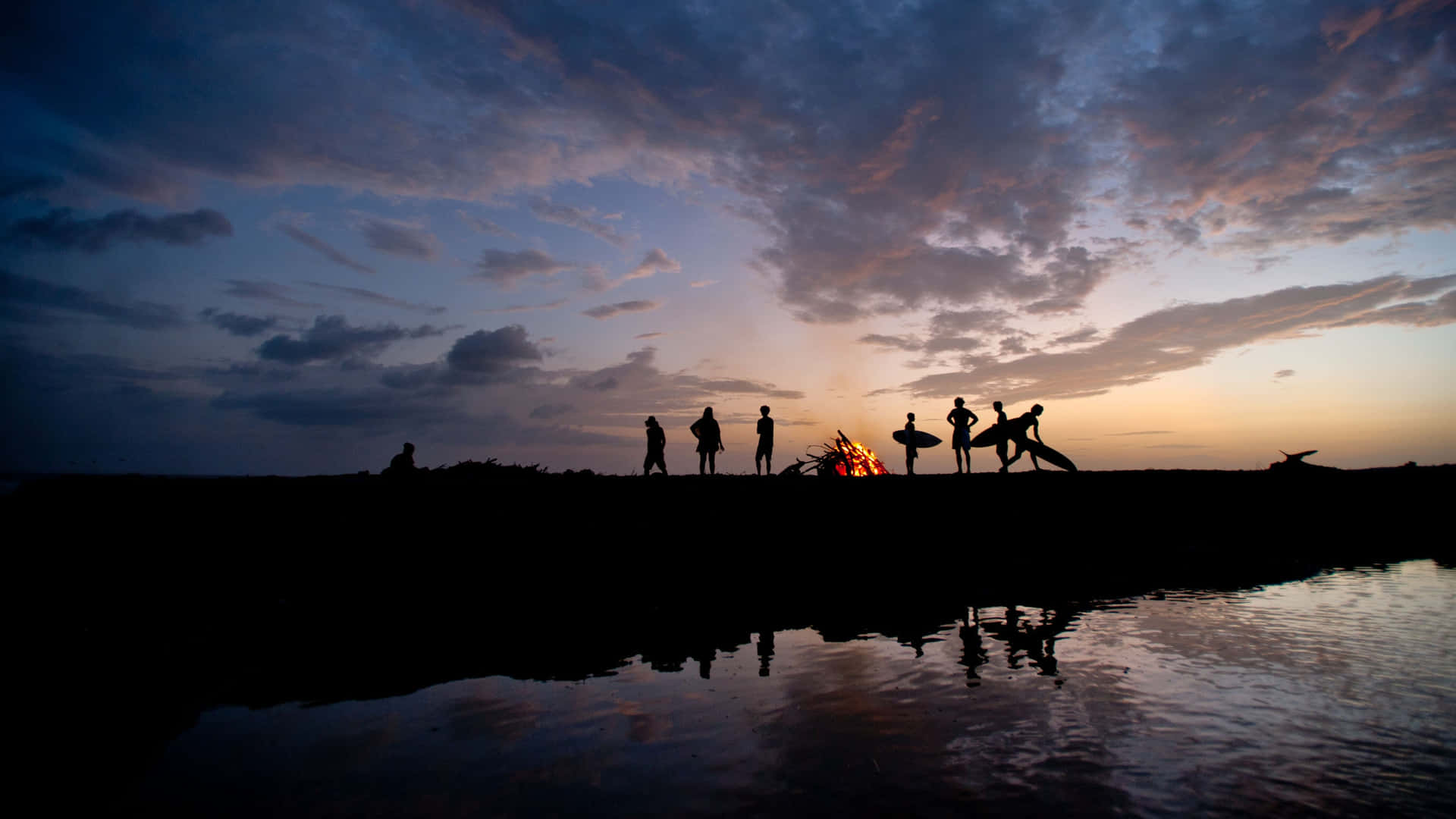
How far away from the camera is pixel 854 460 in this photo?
25969 millimetres

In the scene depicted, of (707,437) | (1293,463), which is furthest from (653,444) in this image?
(1293,463)

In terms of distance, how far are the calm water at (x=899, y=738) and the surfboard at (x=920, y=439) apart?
14.1 m

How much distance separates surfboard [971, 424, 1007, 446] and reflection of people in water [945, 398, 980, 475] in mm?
304

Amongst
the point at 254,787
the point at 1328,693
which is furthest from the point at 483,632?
the point at 1328,693

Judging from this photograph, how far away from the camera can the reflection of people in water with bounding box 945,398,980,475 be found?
68.0 feet

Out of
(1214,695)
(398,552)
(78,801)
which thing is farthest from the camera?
(398,552)

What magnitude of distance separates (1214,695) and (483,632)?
991 centimetres

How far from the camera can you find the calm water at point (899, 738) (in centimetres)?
488

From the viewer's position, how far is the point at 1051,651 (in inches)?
342

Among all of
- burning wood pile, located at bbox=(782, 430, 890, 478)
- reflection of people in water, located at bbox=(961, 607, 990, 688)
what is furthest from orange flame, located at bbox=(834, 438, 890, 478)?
reflection of people in water, located at bbox=(961, 607, 990, 688)

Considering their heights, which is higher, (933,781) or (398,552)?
(398,552)

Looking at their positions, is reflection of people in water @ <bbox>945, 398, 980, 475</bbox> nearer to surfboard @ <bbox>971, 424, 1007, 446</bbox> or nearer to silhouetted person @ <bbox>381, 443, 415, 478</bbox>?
surfboard @ <bbox>971, 424, 1007, 446</bbox>

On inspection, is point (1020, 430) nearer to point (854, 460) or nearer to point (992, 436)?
point (992, 436)

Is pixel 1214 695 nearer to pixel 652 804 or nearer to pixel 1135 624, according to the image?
pixel 1135 624
